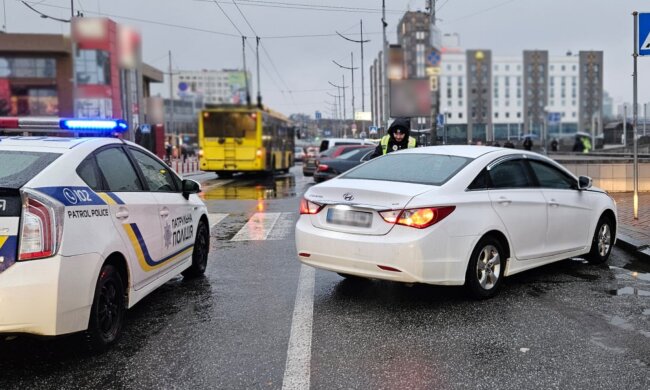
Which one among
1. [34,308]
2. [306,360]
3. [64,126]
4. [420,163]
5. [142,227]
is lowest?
[306,360]

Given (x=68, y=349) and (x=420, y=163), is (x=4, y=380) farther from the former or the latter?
(x=420, y=163)

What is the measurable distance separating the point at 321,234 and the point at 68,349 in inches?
88.1

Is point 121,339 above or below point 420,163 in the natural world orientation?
below

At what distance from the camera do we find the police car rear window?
363 centimetres

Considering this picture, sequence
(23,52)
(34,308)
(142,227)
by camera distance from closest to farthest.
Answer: (34,308) → (142,227) → (23,52)

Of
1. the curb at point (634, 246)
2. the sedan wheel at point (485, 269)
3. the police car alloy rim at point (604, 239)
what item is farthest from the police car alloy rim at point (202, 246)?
the curb at point (634, 246)

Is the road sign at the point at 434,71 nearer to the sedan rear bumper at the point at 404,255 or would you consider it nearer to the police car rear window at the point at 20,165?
the sedan rear bumper at the point at 404,255

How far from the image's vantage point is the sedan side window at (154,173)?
17.2 feet

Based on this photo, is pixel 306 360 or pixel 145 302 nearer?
pixel 306 360

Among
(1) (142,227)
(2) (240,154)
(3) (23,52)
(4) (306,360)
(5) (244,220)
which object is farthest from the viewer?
(3) (23,52)

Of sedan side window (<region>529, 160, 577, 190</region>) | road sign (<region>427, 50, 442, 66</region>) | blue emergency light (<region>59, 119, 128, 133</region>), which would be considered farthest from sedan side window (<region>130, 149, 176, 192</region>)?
road sign (<region>427, 50, 442, 66</region>)

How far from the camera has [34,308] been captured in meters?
3.43

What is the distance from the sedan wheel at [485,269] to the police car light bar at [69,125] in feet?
11.6

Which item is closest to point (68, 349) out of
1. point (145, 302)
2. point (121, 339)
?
point (121, 339)
